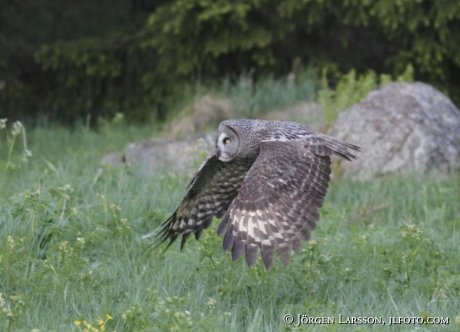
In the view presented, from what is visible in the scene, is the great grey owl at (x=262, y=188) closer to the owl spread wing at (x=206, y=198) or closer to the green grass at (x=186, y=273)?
the owl spread wing at (x=206, y=198)

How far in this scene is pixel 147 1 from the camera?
43.3 feet

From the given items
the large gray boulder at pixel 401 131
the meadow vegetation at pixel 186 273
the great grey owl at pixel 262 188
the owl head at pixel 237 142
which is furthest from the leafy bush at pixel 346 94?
the owl head at pixel 237 142

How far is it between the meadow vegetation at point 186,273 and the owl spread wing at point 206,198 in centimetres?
19

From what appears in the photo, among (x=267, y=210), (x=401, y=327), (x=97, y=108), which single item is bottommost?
(x=97, y=108)

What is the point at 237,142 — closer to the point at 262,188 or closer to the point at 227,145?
the point at 227,145

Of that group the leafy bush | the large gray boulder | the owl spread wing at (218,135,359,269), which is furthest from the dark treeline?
the owl spread wing at (218,135,359,269)

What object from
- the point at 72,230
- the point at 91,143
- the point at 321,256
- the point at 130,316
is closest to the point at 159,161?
A: the point at 91,143

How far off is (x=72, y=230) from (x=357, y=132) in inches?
159

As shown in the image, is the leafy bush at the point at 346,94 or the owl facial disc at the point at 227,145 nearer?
the owl facial disc at the point at 227,145

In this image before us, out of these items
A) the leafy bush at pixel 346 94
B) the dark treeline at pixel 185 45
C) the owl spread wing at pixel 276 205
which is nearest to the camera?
the owl spread wing at pixel 276 205

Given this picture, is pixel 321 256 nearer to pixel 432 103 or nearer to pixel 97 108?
pixel 432 103

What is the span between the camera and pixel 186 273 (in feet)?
17.7

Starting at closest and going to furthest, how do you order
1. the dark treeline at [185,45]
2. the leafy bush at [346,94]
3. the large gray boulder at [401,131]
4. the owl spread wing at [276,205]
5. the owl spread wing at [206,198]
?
the owl spread wing at [276,205] → the owl spread wing at [206,198] → the large gray boulder at [401,131] → the leafy bush at [346,94] → the dark treeline at [185,45]

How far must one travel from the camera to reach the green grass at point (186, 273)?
15.0 ft
